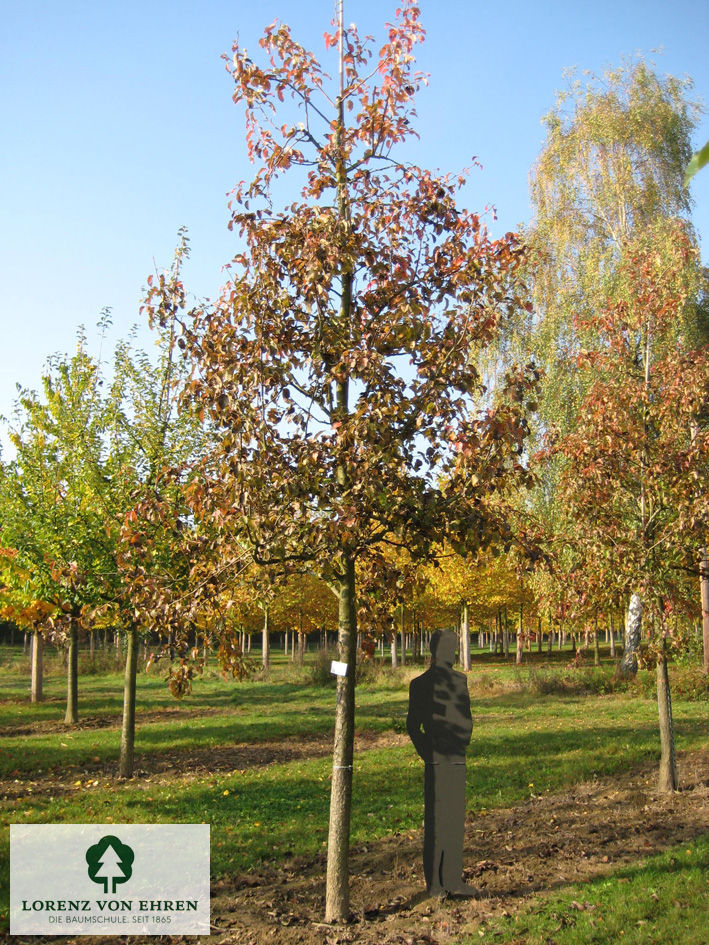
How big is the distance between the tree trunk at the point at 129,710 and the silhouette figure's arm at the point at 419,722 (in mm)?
5144

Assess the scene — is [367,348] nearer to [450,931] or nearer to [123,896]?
[450,931]

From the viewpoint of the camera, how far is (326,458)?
5.24 meters

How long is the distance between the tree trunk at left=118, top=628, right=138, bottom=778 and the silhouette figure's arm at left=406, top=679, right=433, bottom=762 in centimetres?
514

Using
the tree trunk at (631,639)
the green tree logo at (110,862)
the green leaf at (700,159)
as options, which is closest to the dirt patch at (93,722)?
the green tree logo at (110,862)

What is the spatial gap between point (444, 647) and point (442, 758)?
832 millimetres

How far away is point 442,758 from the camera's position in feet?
19.2

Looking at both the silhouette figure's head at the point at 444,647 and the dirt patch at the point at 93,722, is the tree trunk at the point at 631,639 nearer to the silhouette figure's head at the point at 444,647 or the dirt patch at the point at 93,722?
the dirt patch at the point at 93,722

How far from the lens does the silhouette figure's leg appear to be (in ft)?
18.8

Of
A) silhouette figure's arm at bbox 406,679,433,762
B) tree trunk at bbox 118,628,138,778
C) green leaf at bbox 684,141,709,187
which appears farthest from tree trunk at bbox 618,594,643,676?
green leaf at bbox 684,141,709,187

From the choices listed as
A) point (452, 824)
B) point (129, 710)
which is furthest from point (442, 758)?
point (129, 710)

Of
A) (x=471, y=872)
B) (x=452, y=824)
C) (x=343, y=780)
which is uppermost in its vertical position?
(x=343, y=780)

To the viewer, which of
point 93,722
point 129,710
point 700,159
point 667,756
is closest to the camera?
point 700,159

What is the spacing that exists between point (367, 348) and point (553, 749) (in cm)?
940

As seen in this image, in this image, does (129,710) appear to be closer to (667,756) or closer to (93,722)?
(667,756)
